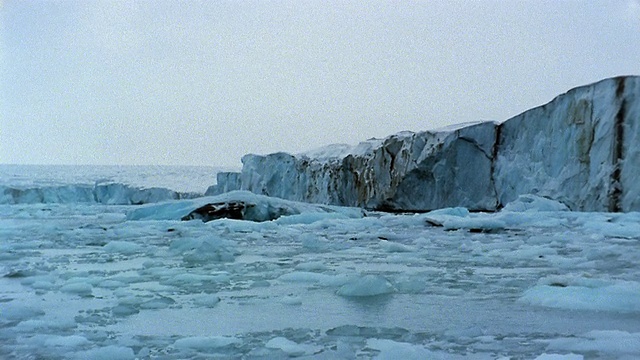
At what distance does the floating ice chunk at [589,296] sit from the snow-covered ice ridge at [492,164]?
8.42 meters

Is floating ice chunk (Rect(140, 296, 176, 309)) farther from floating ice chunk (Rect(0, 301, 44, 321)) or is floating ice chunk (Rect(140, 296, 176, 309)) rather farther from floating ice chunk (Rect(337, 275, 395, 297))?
floating ice chunk (Rect(337, 275, 395, 297))

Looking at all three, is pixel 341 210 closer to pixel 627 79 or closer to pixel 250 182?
pixel 627 79

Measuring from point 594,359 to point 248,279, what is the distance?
227cm

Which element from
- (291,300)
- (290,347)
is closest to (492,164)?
(291,300)

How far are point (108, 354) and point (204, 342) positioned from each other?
12.5 inches

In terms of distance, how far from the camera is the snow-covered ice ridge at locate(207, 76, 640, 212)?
11.5 m

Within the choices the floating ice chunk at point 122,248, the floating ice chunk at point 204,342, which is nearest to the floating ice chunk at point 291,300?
the floating ice chunk at point 204,342

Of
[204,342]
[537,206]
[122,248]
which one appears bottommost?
[122,248]

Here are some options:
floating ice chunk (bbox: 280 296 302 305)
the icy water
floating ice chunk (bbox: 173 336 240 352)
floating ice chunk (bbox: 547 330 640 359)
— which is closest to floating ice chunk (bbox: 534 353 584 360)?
the icy water

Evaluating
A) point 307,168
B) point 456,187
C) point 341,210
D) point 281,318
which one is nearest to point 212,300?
point 281,318

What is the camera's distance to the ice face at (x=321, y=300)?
2.10 m

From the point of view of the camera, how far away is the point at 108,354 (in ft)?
6.47

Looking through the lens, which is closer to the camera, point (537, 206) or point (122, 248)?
point (122, 248)

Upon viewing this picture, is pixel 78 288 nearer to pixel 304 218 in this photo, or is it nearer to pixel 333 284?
pixel 333 284
